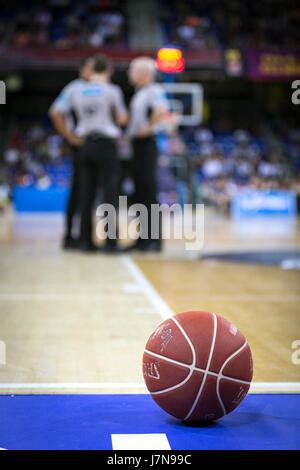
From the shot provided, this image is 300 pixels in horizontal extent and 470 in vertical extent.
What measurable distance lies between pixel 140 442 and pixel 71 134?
765cm

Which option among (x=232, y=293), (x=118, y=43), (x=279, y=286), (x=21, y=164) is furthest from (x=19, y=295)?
(x=118, y=43)

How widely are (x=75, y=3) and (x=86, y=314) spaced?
92.8 ft

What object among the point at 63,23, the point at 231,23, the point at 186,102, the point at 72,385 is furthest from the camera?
the point at 231,23

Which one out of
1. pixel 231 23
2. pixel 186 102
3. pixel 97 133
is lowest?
pixel 97 133

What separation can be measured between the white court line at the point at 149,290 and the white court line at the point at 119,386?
152 cm

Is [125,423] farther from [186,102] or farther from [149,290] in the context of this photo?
[186,102]

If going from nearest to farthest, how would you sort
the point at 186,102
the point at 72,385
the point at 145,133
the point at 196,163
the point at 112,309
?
1. the point at 72,385
2. the point at 112,309
3. the point at 145,133
4. the point at 196,163
5. the point at 186,102

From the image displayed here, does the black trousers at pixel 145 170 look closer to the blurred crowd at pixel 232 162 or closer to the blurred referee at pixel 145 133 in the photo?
the blurred referee at pixel 145 133

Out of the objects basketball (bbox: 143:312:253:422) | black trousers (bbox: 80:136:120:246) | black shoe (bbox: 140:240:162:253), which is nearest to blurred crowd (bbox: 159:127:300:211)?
black shoe (bbox: 140:240:162:253)

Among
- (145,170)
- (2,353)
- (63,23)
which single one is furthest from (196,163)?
(2,353)

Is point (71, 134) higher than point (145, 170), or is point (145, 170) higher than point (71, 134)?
point (71, 134)

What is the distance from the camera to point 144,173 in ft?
34.9

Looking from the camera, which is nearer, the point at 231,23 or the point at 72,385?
the point at 72,385

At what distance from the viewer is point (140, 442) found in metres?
2.90
